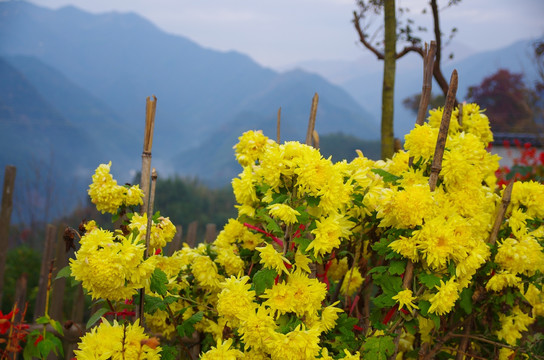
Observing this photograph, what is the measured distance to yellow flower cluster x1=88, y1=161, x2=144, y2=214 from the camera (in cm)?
140

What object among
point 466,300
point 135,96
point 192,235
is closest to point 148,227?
point 466,300

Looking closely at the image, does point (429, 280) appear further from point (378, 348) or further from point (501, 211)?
point (501, 211)

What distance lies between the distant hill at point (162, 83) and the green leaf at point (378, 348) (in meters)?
80.8

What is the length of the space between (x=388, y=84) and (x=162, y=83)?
5081 inches

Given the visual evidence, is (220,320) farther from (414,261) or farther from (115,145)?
(115,145)

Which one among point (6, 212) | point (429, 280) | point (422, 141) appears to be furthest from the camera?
point (6, 212)

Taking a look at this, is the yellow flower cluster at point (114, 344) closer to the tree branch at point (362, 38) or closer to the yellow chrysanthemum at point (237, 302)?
the yellow chrysanthemum at point (237, 302)

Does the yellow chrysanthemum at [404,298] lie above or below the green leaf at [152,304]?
above

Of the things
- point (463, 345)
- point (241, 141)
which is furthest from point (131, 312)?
point (463, 345)

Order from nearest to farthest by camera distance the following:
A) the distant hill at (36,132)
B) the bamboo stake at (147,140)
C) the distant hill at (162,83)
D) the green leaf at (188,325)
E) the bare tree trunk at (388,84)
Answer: the bamboo stake at (147,140) → the green leaf at (188,325) → the bare tree trunk at (388,84) → the distant hill at (36,132) → the distant hill at (162,83)

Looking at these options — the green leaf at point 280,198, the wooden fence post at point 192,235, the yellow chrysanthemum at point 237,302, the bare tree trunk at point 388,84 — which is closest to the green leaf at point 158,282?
the yellow chrysanthemum at point 237,302

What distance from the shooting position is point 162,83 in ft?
414

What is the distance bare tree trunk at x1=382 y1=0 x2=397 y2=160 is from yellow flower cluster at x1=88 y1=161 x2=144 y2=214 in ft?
6.99

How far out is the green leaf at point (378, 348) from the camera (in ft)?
4.61
